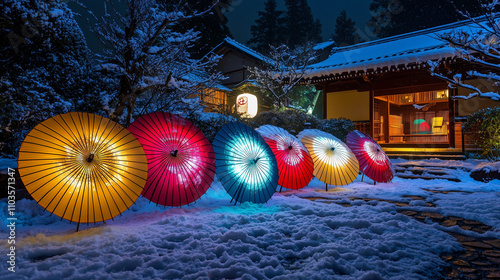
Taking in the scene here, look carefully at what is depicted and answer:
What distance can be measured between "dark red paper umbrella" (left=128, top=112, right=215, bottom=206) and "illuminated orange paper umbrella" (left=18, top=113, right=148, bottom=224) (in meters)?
0.37

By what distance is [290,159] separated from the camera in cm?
472

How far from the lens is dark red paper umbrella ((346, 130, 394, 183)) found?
18.7 ft

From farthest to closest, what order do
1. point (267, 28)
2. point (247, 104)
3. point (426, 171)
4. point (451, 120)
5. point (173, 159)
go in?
point (267, 28)
point (247, 104)
point (451, 120)
point (426, 171)
point (173, 159)

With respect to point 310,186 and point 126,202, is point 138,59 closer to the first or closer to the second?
point 126,202

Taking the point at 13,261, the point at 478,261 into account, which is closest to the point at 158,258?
the point at 13,261

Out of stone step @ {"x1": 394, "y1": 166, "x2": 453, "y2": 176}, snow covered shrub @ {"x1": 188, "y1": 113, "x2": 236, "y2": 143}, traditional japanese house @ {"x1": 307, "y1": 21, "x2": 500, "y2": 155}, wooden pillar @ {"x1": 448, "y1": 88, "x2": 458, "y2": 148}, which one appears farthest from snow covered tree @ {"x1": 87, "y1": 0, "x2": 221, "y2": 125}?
wooden pillar @ {"x1": 448, "y1": 88, "x2": 458, "y2": 148}

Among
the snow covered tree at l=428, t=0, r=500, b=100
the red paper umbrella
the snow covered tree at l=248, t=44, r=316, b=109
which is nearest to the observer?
the red paper umbrella

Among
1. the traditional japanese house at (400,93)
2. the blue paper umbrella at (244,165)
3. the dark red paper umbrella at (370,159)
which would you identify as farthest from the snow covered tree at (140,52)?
the traditional japanese house at (400,93)

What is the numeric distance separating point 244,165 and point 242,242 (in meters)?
1.54

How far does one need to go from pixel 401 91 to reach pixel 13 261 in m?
12.3

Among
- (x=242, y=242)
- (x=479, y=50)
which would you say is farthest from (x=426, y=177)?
(x=242, y=242)

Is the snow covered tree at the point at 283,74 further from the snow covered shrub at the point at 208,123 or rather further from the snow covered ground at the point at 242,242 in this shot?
the snow covered ground at the point at 242,242

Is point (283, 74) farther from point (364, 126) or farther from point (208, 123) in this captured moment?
point (208, 123)

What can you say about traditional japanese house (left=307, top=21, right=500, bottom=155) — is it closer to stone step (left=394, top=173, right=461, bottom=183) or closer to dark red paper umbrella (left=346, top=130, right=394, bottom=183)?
stone step (left=394, top=173, right=461, bottom=183)
